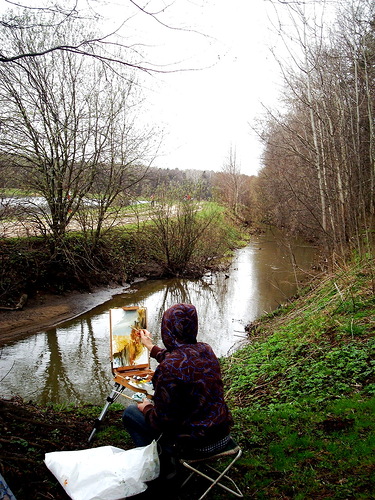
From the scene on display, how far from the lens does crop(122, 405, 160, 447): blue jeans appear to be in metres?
3.15

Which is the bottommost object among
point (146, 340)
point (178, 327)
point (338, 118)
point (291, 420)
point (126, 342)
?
point (291, 420)

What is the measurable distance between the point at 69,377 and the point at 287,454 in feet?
15.3

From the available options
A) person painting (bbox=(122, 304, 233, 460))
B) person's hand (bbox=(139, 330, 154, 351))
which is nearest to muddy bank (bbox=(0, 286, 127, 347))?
person's hand (bbox=(139, 330, 154, 351))

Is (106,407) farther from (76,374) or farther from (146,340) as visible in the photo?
(76,374)

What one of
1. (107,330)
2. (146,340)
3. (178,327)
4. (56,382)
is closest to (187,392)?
(178,327)

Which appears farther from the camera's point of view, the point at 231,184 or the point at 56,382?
the point at 231,184

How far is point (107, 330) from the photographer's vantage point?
9656 millimetres

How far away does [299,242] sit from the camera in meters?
25.0

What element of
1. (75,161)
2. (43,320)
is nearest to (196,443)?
(43,320)

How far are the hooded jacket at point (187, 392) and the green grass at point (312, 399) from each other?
82 centimetres

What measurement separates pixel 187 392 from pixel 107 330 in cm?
721

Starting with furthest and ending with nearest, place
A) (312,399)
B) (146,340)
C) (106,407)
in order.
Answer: (312,399)
(106,407)
(146,340)

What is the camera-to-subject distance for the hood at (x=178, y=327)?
286cm

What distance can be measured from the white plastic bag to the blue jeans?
291 millimetres
